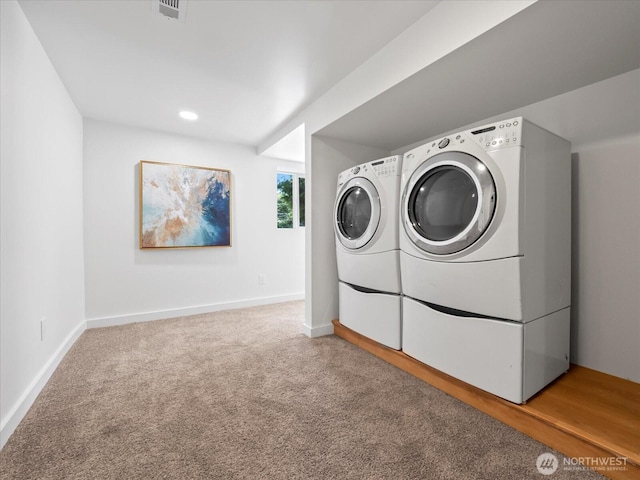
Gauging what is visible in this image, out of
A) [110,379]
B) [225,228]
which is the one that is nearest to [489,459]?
[110,379]

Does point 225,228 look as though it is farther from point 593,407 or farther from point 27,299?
point 593,407

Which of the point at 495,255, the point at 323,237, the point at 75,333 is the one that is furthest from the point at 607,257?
the point at 75,333

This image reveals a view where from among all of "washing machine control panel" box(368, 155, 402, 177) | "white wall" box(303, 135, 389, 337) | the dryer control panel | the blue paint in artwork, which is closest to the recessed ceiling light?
the blue paint in artwork

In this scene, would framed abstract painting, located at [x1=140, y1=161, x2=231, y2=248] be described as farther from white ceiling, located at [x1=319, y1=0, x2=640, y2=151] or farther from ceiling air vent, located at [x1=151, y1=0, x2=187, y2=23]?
ceiling air vent, located at [x1=151, y1=0, x2=187, y2=23]

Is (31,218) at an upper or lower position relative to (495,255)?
upper

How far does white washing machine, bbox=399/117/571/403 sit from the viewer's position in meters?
1.33

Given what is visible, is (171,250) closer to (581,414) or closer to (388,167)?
(388,167)

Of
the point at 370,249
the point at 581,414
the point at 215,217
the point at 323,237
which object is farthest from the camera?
the point at 215,217

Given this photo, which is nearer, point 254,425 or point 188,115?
point 254,425

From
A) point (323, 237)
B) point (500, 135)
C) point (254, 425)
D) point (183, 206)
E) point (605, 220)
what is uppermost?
point (500, 135)

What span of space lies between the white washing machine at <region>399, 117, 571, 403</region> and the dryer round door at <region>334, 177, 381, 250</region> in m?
0.37

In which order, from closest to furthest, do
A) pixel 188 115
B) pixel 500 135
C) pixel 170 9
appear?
pixel 500 135 → pixel 170 9 → pixel 188 115

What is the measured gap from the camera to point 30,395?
1.54 metres

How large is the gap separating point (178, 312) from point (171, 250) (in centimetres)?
71
